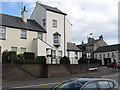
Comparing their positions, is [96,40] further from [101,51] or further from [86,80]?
[86,80]

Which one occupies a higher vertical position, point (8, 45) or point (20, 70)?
point (8, 45)

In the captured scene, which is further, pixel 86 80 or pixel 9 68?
pixel 9 68

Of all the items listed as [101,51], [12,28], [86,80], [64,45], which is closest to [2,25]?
[12,28]

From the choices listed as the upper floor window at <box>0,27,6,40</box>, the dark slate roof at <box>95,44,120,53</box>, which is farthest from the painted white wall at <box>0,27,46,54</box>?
the dark slate roof at <box>95,44,120,53</box>

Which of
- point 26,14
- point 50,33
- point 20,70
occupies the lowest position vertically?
point 20,70

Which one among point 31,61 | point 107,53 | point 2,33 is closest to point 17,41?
point 2,33

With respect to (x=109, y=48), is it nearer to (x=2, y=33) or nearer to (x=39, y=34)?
(x=39, y=34)

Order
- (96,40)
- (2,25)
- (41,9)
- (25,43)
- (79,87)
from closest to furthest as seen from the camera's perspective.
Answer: (79,87)
(2,25)
(25,43)
(41,9)
(96,40)

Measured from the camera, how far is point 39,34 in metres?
30.4

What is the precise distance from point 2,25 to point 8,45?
3023 mm

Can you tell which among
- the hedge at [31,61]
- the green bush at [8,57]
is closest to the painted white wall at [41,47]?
the hedge at [31,61]

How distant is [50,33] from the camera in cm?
3156

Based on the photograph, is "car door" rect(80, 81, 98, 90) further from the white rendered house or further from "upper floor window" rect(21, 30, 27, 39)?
the white rendered house

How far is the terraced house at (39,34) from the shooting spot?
26594 mm
